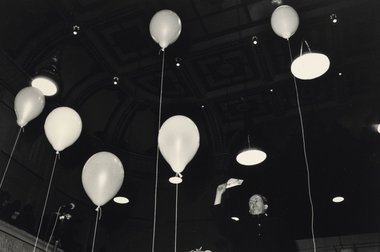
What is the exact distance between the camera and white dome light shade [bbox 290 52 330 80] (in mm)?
3791

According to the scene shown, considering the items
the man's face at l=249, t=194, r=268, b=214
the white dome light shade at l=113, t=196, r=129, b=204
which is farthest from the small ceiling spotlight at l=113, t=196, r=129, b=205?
the man's face at l=249, t=194, r=268, b=214

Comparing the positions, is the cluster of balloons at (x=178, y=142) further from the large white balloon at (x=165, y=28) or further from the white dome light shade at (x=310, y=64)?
the white dome light shade at (x=310, y=64)

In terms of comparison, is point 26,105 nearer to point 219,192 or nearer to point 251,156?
point 251,156

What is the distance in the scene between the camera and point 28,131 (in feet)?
21.2

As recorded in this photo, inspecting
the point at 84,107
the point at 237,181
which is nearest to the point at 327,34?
the point at 237,181

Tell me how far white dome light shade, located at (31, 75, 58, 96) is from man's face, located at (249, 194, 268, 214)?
3.68 meters

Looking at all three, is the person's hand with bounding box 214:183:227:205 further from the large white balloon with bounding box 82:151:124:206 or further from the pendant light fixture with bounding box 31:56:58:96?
the large white balloon with bounding box 82:151:124:206

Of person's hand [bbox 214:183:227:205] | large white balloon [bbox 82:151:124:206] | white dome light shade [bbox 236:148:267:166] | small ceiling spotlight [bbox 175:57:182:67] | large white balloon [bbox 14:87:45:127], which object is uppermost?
small ceiling spotlight [bbox 175:57:182:67]

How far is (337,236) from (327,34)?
11.6ft

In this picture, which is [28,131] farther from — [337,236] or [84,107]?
[337,236]

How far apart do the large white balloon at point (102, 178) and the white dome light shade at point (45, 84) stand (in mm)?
1513

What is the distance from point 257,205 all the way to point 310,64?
126 inches

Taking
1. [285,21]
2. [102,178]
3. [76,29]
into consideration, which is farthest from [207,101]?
[102,178]

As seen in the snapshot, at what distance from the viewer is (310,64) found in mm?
3830
